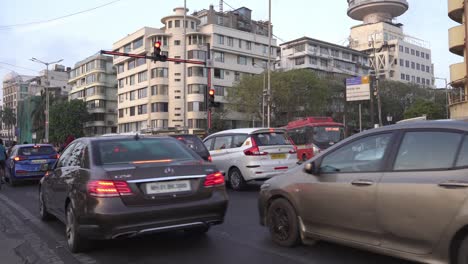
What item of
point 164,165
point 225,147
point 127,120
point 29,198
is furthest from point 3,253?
point 127,120

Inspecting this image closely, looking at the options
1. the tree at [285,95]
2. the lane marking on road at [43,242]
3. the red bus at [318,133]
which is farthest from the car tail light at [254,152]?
the tree at [285,95]

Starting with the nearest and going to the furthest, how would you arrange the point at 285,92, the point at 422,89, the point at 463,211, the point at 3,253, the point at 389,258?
the point at 463,211, the point at 389,258, the point at 3,253, the point at 285,92, the point at 422,89

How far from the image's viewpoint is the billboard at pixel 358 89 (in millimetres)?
36531

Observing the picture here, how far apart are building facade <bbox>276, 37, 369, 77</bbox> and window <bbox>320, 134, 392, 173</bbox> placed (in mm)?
78003

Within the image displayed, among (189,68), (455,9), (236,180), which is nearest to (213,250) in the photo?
(236,180)

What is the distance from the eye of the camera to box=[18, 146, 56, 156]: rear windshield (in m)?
15.8

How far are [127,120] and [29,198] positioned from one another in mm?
66760

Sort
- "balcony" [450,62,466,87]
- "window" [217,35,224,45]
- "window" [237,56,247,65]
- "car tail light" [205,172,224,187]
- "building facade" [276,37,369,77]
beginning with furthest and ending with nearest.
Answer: "building facade" [276,37,369,77]
"window" [237,56,247,65]
"window" [217,35,224,45]
"balcony" [450,62,466,87]
"car tail light" [205,172,224,187]

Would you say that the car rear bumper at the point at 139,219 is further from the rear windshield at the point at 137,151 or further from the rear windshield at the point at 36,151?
the rear windshield at the point at 36,151

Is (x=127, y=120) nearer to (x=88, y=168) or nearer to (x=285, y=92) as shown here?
(x=285, y=92)

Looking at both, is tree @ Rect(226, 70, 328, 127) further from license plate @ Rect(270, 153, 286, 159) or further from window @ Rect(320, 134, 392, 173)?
window @ Rect(320, 134, 392, 173)

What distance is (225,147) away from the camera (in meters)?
12.9

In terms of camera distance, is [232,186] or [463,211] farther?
[232,186]

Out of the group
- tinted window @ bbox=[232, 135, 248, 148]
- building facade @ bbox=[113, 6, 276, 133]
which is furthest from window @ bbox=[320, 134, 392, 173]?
building facade @ bbox=[113, 6, 276, 133]
